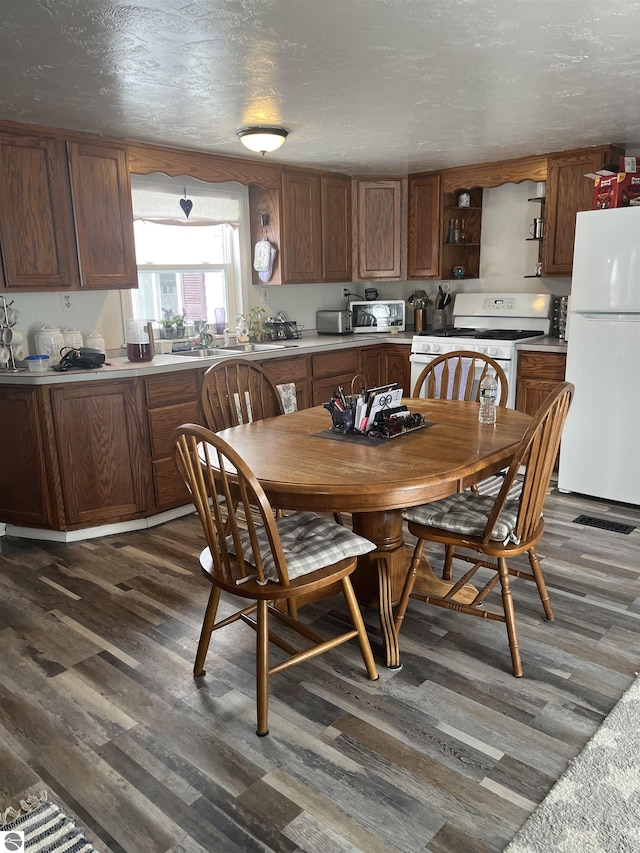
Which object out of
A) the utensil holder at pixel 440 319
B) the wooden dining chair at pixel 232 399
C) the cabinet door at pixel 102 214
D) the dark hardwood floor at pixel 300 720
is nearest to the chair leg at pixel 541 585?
the dark hardwood floor at pixel 300 720

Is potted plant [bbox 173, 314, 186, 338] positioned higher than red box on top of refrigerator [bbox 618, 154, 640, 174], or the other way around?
red box on top of refrigerator [bbox 618, 154, 640, 174]

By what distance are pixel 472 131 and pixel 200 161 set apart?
1.70 m

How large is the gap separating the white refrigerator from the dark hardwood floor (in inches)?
37.9

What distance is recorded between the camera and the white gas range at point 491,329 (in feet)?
14.6

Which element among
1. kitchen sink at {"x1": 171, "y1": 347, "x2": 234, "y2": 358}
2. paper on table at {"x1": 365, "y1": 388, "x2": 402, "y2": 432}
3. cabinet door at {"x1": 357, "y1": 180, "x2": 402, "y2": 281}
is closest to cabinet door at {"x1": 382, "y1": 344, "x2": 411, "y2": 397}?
cabinet door at {"x1": 357, "y1": 180, "x2": 402, "y2": 281}

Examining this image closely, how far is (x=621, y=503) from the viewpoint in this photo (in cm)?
389

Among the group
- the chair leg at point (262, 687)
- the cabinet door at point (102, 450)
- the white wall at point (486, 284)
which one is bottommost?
the chair leg at point (262, 687)

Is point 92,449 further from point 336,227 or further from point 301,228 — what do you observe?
point 336,227

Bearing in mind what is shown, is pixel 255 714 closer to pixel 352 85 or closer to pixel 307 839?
pixel 307 839

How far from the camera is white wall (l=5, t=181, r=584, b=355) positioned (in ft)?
13.5

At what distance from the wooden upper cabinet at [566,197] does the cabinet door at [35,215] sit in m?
3.10

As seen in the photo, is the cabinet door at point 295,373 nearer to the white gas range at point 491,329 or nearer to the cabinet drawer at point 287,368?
the cabinet drawer at point 287,368

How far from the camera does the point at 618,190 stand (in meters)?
3.78

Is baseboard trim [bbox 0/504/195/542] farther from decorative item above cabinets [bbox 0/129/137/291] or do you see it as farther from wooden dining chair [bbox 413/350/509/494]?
wooden dining chair [bbox 413/350/509/494]
